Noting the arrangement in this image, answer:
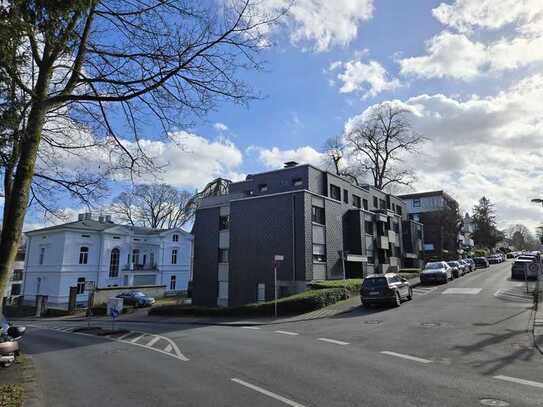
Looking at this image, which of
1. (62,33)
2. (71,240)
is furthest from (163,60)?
(71,240)

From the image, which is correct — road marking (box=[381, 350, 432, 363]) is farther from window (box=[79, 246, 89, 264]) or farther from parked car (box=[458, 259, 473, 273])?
window (box=[79, 246, 89, 264])

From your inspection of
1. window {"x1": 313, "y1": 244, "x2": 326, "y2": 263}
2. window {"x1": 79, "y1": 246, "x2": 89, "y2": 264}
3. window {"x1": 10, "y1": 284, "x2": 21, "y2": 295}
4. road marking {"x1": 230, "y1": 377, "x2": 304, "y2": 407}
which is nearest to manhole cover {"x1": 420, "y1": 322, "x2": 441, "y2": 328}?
road marking {"x1": 230, "y1": 377, "x2": 304, "y2": 407}

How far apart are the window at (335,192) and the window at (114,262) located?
2782 cm

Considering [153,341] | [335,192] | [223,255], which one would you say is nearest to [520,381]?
[153,341]

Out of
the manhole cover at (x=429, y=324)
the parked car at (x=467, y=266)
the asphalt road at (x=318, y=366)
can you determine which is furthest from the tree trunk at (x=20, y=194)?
the parked car at (x=467, y=266)

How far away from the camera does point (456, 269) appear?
113 ft

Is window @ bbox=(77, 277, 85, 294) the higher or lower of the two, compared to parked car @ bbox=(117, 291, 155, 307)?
higher

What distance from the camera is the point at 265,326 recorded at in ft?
55.0

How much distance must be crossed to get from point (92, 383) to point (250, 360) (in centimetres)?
347

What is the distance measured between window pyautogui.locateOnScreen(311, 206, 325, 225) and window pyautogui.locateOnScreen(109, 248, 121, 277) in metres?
27.9

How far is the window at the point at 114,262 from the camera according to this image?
44.9 metres

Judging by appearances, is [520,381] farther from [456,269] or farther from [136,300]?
[136,300]

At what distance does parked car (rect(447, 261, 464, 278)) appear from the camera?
111ft

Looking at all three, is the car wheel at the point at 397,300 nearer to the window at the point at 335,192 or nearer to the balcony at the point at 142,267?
the window at the point at 335,192
